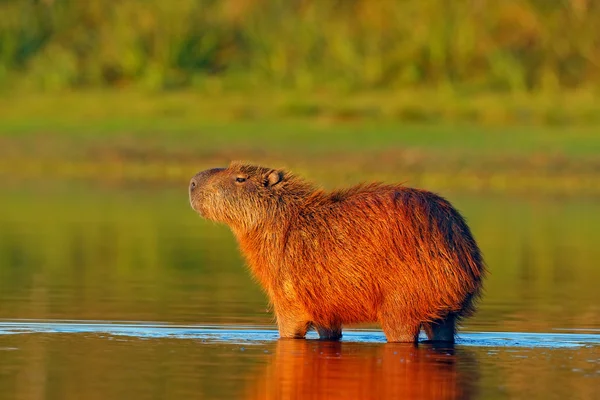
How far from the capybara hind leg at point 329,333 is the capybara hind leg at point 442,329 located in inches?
22.0

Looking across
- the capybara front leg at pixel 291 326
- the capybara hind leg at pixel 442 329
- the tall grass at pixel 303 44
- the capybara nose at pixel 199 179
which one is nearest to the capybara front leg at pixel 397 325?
the capybara hind leg at pixel 442 329

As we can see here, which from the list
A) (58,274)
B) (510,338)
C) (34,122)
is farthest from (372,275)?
(34,122)

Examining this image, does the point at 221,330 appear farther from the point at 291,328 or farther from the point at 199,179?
the point at 199,179

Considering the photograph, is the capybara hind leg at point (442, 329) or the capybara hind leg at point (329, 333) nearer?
the capybara hind leg at point (442, 329)

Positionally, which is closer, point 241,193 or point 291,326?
point 291,326

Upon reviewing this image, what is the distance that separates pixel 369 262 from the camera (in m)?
10.5

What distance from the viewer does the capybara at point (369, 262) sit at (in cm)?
1044

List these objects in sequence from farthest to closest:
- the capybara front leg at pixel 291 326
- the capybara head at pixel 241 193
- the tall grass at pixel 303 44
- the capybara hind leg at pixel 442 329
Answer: the tall grass at pixel 303 44
the capybara head at pixel 241 193
the capybara front leg at pixel 291 326
the capybara hind leg at pixel 442 329

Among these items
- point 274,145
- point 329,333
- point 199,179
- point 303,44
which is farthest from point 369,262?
point 303,44

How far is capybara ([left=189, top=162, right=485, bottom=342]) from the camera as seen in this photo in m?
10.4

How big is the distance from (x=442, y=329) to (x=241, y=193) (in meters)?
1.64

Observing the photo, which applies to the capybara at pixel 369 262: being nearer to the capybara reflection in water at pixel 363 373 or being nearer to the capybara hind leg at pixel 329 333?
the capybara hind leg at pixel 329 333

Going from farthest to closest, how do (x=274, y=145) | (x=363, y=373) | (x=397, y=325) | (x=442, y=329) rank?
1. (x=274, y=145)
2. (x=442, y=329)
3. (x=397, y=325)
4. (x=363, y=373)

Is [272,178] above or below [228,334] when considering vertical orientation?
above
